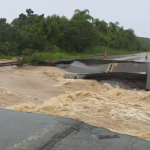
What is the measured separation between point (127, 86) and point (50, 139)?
28.2 ft

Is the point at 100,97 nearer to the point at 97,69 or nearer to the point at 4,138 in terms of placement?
the point at 4,138

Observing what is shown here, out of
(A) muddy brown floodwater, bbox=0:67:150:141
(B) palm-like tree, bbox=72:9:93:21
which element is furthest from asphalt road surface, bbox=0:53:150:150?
(B) palm-like tree, bbox=72:9:93:21

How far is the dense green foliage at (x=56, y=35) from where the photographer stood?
27953 mm

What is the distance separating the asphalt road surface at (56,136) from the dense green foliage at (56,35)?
13393mm

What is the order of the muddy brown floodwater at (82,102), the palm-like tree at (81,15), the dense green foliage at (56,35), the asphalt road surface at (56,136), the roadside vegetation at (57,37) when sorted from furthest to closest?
the palm-like tree at (81,15), the dense green foliage at (56,35), the roadside vegetation at (57,37), the muddy brown floodwater at (82,102), the asphalt road surface at (56,136)

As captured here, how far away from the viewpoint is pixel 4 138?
5.13 meters

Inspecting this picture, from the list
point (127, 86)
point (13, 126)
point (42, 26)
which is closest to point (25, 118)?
point (13, 126)

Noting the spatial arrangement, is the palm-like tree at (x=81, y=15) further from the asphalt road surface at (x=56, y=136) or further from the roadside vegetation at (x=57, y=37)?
the asphalt road surface at (x=56, y=136)

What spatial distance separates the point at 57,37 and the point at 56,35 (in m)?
0.28

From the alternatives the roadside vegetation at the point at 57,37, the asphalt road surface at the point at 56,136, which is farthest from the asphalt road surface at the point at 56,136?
the roadside vegetation at the point at 57,37

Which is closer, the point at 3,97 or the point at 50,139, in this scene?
the point at 50,139

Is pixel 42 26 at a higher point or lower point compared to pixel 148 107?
higher

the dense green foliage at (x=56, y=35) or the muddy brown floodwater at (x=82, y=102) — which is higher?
the dense green foliage at (x=56, y=35)

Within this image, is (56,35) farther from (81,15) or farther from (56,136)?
(56,136)
